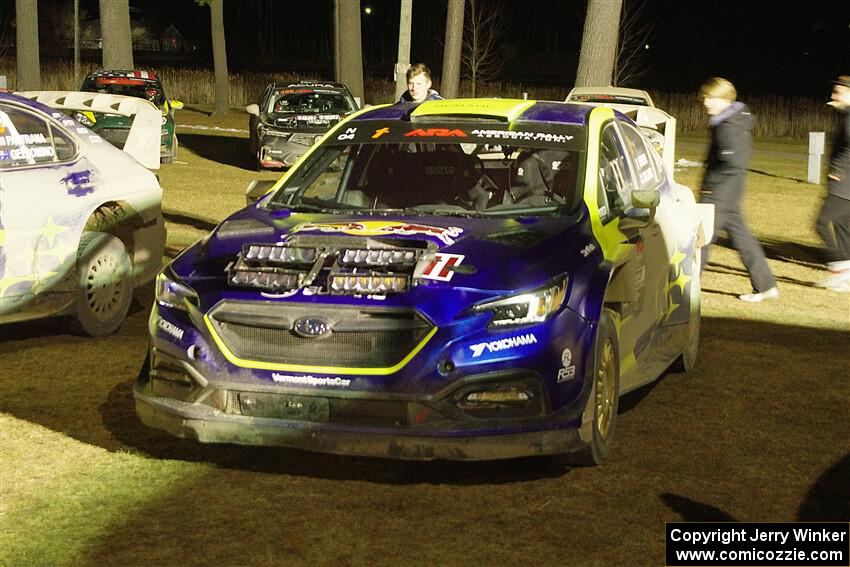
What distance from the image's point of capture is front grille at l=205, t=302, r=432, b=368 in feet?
20.4

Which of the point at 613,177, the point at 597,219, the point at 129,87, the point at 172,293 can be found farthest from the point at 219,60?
the point at 172,293

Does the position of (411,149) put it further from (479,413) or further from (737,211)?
(737,211)

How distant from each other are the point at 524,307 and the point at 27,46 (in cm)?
3679

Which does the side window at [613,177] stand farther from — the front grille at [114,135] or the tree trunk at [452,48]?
the tree trunk at [452,48]

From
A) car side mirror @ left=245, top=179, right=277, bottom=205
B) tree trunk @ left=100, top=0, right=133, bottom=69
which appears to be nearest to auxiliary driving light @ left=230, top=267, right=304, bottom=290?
car side mirror @ left=245, top=179, right=277, bottom=205

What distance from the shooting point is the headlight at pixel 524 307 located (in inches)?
246

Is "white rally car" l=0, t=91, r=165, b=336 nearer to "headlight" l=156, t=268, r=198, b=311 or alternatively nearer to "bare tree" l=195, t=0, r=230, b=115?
"headlight" l=156, t=268, r=198, b=311

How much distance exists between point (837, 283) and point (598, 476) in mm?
7302

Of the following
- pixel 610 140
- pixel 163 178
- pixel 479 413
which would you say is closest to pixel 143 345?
pixel 610 140

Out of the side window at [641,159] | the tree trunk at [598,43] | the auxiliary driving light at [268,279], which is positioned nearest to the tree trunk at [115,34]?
the tree trunk at [598,43]

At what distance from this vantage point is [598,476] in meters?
6.89

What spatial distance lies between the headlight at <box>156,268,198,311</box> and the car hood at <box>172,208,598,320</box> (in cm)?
4

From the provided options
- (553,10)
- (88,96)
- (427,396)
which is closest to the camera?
(427,396)

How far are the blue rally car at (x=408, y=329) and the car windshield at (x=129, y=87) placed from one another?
65.9 feet
